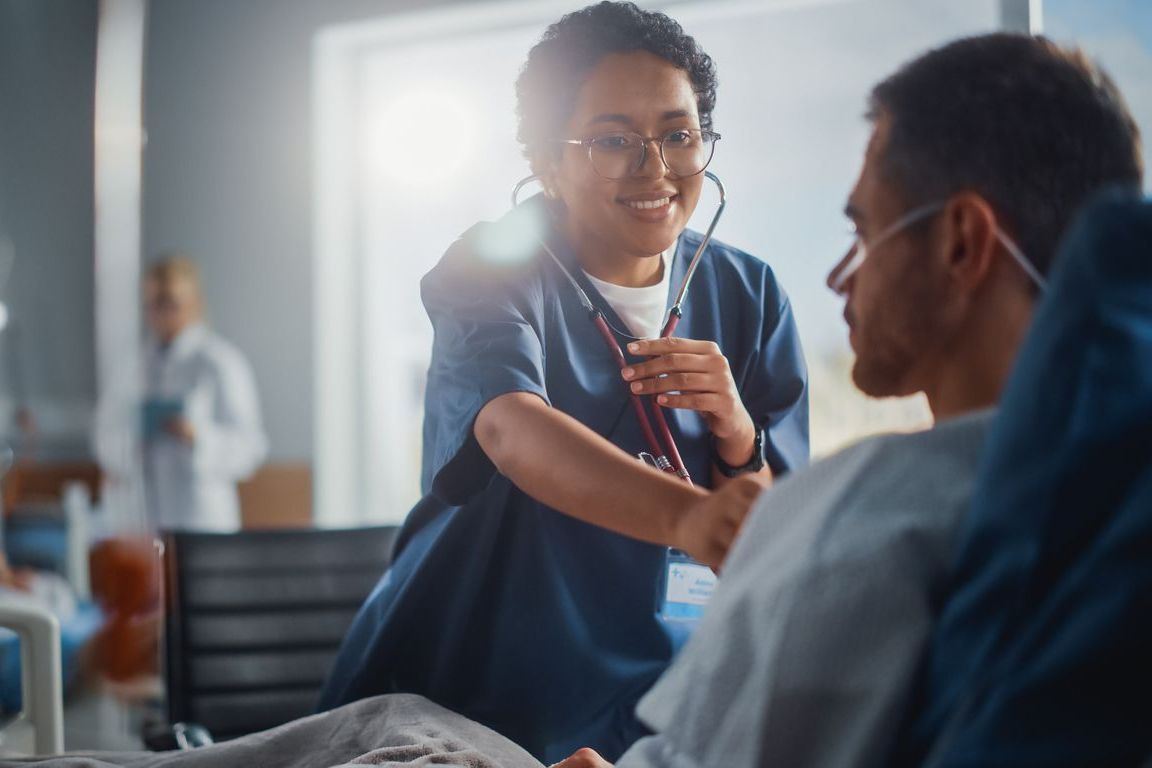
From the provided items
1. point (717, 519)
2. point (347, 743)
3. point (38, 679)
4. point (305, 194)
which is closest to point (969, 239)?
point (717, 519)

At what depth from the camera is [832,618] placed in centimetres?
57

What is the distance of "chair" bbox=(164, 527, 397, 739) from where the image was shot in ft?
5.61

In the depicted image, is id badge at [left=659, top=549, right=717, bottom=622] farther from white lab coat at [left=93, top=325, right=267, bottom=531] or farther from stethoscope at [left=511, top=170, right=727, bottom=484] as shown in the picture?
white lab coat at [left=93, top=325, right=267, bottom=531]

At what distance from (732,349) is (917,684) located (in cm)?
41

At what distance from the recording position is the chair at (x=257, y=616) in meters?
1.71

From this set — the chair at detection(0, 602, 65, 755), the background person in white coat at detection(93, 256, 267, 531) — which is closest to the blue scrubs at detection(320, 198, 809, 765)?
the chair at detection(0, 602, 65, 755)

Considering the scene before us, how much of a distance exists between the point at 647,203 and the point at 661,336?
0.11m

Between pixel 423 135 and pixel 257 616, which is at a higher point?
pixel 423 135

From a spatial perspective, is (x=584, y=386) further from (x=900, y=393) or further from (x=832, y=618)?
(x=832, y=618)

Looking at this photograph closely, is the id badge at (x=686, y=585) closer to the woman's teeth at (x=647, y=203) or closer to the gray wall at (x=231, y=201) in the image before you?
the woman's teeth at (x=647, y=203)

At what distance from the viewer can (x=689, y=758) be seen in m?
0.64

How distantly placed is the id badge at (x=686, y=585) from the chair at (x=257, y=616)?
0.93 meters

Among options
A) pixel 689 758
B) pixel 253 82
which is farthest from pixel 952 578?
pixel 253 82

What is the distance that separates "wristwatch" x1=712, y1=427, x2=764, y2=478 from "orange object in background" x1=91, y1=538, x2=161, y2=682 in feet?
10.4
